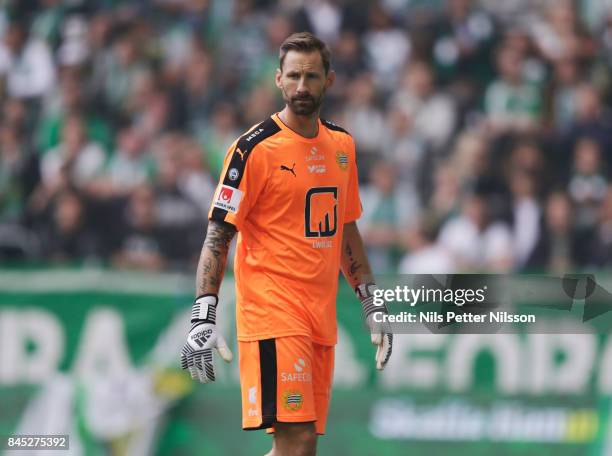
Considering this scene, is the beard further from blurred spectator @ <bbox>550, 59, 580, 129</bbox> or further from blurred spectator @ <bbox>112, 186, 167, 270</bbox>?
blurred spectator @ <bbox>550, 59, 580, 129</bbox>

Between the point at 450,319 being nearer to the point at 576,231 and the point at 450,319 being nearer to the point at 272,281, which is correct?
the point at 272,281

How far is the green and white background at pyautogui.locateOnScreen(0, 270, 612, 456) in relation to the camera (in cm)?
981

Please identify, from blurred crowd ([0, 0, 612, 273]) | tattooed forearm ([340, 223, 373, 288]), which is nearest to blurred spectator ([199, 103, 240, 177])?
blurred crowd ([0, 0, 612, 273])

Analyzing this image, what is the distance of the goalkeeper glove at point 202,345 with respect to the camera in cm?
626

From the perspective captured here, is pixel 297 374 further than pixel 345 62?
No

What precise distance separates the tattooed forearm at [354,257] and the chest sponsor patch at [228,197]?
36.3 inches

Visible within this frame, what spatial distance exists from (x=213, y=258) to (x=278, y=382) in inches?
28.4

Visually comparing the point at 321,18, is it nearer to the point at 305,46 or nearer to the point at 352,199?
the point at 352,199

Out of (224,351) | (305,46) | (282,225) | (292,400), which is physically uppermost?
(305,46)

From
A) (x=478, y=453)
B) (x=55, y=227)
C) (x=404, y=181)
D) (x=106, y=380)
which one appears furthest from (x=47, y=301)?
(x=404, y=181)

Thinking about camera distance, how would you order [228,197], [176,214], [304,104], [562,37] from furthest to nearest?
[562,37] < [176,214] < [304,104] < [228,197]

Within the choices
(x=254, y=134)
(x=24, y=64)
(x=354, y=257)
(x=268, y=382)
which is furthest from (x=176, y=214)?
(x=268, y=382)

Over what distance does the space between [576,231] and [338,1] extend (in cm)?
446

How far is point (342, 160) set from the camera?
6938mm
